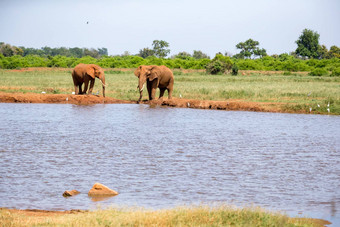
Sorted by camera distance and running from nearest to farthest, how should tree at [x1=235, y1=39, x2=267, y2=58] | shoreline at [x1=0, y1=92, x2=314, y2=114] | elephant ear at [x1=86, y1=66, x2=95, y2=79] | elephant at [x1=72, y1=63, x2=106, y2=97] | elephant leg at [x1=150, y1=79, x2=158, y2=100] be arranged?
1. shoreline at [x1=0, y1=92, x2=314, y2=114]
2. elephant leg at [x1=150, y1=79, x2=158, y2=100]
3. elephant ear at [x1=86, y1=66, x2=95, y2=79]
4. elephant at [x1=72, y1=63, x2=106, y2=97]
5. tree at [x1=235, y1=39, x2=267, y2=58]

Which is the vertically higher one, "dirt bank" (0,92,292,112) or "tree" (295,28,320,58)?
"tree" (295,28,320,58)

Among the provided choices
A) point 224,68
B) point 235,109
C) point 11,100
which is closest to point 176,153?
point 235,109

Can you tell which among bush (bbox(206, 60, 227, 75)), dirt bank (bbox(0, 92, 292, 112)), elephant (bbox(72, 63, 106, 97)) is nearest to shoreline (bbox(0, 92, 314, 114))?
dirt bank (bbox(0, 92, 292, 112))

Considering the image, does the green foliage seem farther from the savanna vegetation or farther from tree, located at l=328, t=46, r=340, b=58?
Result: tree, located at l=328, t=46, r=340, b=58

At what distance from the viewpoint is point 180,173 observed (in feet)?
42.4

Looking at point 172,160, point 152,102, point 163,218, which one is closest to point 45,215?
point 163,218

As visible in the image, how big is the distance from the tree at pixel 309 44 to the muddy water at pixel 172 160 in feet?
254

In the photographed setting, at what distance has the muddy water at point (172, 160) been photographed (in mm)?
10719

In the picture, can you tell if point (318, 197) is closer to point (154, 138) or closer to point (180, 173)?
point (180, 173)

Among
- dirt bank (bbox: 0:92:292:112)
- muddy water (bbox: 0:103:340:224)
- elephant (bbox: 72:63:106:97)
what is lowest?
→ muddy water (bbox: 0:103:340:224)

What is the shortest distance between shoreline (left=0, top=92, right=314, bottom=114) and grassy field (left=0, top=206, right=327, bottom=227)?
18.2m

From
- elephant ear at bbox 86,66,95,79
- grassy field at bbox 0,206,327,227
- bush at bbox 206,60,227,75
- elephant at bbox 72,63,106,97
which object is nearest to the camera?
grassy field at bbox 0,206,327,227

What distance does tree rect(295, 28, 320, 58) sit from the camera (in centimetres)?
9919

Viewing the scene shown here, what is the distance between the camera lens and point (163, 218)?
334 inches
